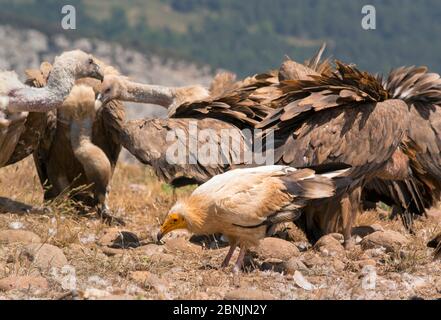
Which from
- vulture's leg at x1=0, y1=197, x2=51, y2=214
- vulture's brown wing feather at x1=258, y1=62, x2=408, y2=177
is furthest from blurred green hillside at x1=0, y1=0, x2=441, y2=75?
vulture's brown wing feather at x1=258, y1=62, x2=408, y2=177

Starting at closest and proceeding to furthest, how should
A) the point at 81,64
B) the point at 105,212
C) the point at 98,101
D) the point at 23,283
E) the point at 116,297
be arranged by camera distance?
the point at 116,297
the point at 23,283
the point at 81,64
the point at 105,212
the point at 98,101

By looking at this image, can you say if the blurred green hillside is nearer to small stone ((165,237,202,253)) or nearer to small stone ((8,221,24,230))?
small stone ((8,221,24,230))

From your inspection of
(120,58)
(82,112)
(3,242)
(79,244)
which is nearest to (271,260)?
(79,244)

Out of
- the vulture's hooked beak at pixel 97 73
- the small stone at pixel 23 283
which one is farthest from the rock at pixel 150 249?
the vulture's hooked beak at pixel 97 73

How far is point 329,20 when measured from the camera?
19275cm

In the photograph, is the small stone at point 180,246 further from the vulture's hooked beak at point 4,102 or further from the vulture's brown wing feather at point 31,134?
the vulture's brown wing feather at point 31,134

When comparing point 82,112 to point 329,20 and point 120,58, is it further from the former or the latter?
point 329,20

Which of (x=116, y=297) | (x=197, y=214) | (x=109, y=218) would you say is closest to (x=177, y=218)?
(x=197, y=214)

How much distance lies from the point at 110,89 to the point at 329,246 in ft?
9.83

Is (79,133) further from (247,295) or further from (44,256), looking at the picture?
(247,295)

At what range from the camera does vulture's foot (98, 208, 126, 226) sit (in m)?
9.83

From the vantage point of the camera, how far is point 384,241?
859cm

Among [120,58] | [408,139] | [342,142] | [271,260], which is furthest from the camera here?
[120,58]

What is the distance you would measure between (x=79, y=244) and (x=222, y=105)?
83.5 inches
